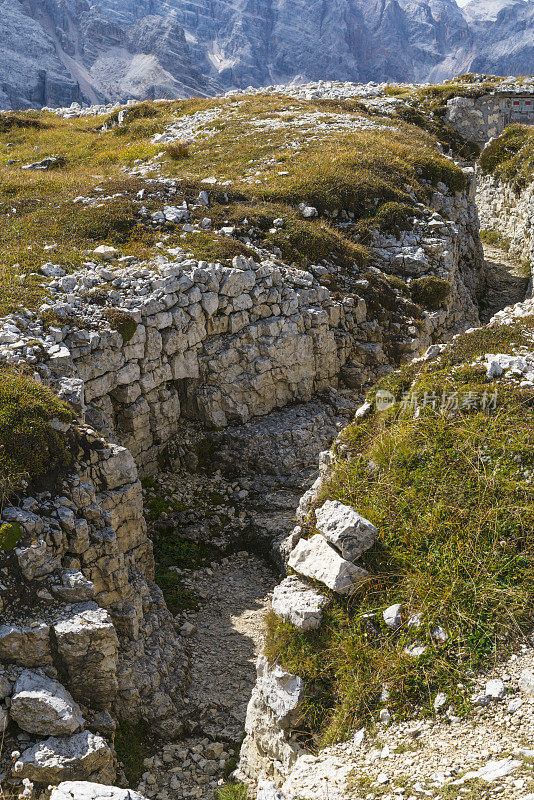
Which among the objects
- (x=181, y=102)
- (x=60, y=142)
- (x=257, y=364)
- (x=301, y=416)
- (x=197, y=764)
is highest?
(x=181, y=102)

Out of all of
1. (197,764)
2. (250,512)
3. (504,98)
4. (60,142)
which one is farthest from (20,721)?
(504,98)

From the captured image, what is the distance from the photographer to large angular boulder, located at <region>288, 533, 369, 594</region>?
1023 centimetres

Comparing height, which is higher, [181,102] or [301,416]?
[181,102]

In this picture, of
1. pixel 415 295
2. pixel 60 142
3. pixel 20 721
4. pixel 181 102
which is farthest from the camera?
pixel 181 102

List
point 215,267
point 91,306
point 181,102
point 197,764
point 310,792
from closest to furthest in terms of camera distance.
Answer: point 310,792, point 197,764, point 91,306, point 215,267, point 181,102

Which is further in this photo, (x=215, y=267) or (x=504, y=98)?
(x=504, y=98)

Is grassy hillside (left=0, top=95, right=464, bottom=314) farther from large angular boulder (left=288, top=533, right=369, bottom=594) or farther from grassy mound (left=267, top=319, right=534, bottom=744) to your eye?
grassy mound (left=267, top=319, right=534, bottom=744)

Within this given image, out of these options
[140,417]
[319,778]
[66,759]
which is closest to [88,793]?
[66,759]

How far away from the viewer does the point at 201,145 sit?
119 ft

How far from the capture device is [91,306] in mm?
18016

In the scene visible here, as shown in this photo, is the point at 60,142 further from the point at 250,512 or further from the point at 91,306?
the point at 250,512

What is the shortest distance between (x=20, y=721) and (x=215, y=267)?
1494cm

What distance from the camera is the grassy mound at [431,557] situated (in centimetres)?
902

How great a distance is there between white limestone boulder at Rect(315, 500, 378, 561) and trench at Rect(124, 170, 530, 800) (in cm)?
369
